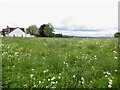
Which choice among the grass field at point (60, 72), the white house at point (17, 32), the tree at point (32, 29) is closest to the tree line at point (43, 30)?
the tree at point (32, 29)

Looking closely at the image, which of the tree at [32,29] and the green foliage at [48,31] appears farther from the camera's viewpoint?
the tree at [32,29]

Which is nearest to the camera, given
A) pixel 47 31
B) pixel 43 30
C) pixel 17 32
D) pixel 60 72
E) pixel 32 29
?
pixel 60 72

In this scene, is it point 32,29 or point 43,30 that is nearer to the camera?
point 43,30

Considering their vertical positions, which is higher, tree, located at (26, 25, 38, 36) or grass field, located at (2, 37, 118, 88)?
tree, located at (26, 25, 38, 36)

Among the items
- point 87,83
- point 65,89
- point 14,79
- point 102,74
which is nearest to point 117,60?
point 102,74

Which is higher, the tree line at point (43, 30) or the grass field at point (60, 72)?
the tree line at point (43, 30)

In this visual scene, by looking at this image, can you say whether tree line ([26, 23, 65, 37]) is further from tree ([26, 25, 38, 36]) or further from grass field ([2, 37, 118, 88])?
grass field ([2, 37, 118, 88])

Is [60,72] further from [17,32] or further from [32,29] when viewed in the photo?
[17,32]

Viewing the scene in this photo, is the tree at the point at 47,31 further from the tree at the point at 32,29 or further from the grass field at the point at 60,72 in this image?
the grass field at the point at 60,72

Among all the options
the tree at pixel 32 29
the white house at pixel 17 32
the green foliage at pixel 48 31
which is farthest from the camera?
the white house at pixel 17 32

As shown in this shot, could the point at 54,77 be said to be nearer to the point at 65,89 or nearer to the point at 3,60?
the point at 65,89

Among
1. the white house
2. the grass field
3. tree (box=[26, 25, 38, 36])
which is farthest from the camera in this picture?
the white house

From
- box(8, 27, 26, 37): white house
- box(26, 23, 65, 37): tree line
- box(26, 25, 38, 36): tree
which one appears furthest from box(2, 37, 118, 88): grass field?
box(8, 27, 26, 37): white house

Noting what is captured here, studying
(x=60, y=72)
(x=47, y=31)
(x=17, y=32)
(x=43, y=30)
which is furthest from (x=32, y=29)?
(x=60, y=72)
